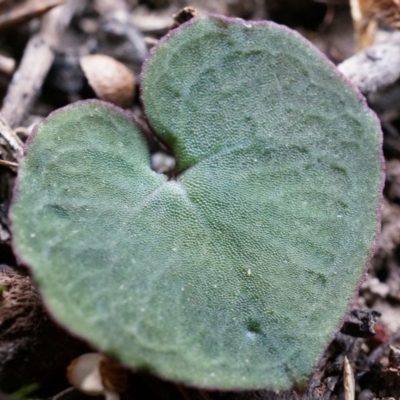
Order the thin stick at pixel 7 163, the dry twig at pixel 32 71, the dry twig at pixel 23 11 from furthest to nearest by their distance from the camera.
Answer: the dry twig at pixel 23 11, the dry twig at pixel 32 71, the thin stick at pixel 7 163

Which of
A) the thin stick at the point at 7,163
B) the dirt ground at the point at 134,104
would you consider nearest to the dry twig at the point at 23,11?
the dirt ground at the point at 134,104

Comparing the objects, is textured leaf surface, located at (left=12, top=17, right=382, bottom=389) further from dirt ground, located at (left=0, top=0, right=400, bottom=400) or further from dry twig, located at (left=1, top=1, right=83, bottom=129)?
dry twig, located at (left=1, top=1, right=83, bottom=129)

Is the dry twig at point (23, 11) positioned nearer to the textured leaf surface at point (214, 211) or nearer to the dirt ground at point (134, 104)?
the dirt ground at point (134, 104)

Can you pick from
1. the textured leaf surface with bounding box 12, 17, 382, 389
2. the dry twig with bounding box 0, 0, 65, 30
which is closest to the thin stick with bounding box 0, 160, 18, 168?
the textured leaf surface with bounding box 12, 17, 382, 389

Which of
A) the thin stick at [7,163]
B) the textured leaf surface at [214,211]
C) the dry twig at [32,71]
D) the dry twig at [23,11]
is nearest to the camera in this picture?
the textured leaf surface at [214,211]

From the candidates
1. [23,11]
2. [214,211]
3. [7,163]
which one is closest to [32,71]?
[23,11]

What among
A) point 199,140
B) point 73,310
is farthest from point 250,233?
point 73,310
